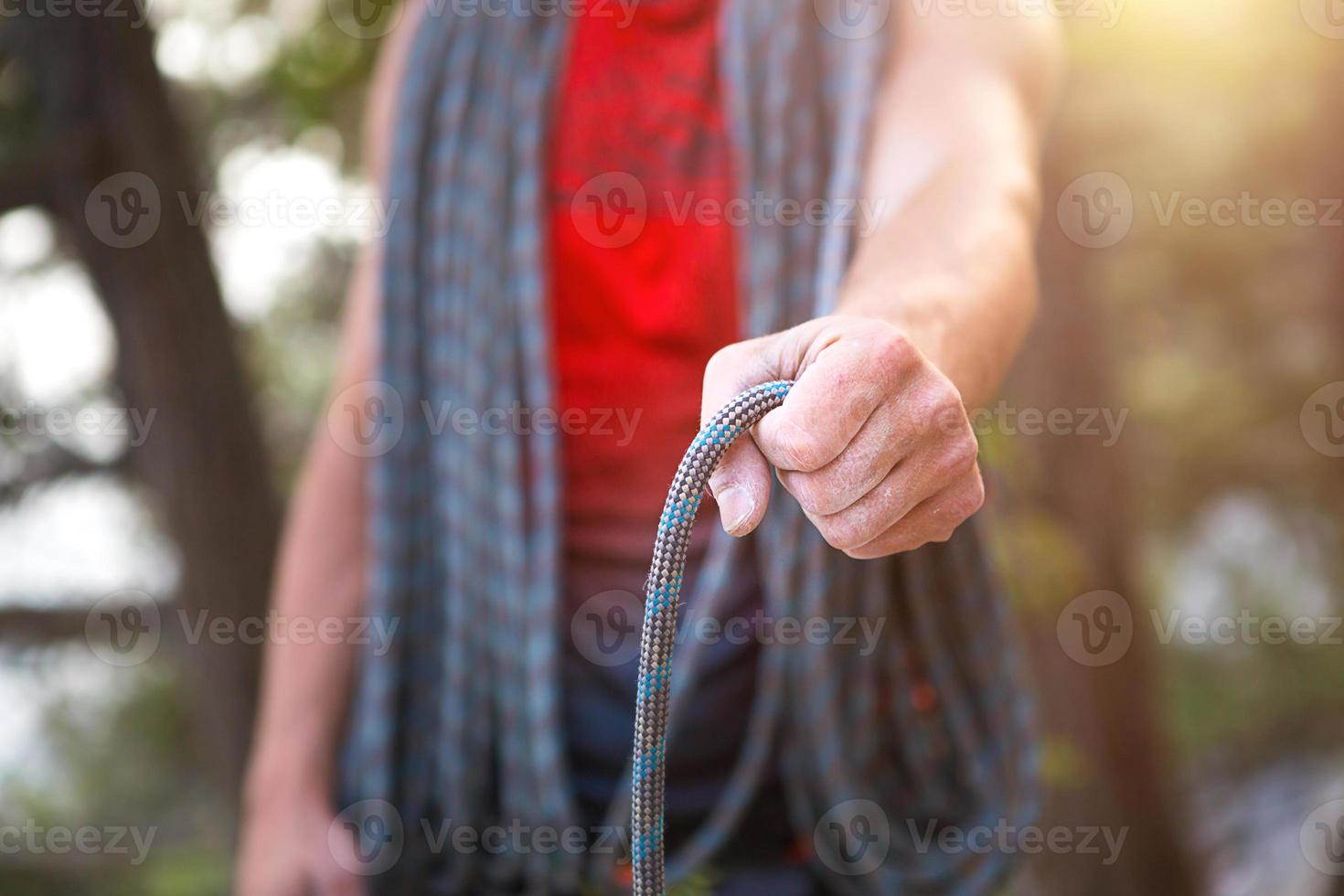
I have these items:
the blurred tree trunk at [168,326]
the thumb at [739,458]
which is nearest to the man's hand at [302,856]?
the thumb at [739,458]

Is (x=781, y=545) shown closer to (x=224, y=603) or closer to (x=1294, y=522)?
(x=224, y=603)

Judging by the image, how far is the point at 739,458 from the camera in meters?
0.75

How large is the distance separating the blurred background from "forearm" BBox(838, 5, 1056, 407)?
0.72 meters

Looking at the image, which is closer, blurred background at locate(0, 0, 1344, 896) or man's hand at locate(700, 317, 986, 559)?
man's hand at locate(700, 317, 986, 559)

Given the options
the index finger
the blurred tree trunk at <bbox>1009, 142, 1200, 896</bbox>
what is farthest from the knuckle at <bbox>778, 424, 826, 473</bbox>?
the blurred tree trunk at <bbox>1009, 142, 1200, 896</bbox>

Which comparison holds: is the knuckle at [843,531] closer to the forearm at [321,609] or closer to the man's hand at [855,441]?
the man's hand at [855,441]

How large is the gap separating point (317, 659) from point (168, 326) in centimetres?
174

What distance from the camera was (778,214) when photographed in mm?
1259

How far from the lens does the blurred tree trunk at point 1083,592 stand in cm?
288

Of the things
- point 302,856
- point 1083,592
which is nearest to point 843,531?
point 302,856

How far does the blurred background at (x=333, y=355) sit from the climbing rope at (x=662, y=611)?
0.92m

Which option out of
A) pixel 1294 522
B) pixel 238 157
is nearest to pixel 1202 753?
pixel 1294 522

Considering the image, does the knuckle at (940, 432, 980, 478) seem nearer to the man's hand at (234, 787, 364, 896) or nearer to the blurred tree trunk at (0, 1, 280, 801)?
the man's hand at (234, 787, 364, 896)

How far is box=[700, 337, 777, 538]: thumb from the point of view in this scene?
734mm
